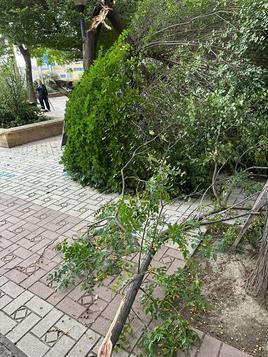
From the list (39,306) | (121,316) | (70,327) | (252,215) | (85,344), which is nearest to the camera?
(121,316)

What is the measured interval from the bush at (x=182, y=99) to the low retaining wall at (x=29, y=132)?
3573mm

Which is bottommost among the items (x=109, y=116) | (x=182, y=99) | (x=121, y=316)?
(x=121, y=316)

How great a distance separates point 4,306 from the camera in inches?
92.0

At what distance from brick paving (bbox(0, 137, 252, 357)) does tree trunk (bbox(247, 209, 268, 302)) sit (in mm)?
556

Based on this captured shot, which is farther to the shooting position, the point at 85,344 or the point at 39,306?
the point at 39,306

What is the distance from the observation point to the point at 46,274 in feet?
8.83

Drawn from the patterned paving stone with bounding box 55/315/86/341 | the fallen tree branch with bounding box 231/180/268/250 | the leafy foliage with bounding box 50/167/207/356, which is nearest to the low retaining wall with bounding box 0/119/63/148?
the leafy foliage with bounding box 50/167/207/356

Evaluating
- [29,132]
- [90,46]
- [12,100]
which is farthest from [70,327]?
[12,100]

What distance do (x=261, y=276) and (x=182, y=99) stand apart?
2.67 metres

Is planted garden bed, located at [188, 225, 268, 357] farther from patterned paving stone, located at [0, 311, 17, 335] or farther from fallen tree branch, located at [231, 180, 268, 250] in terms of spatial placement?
patterned paving stone, located at [0, 311, 17, 335]

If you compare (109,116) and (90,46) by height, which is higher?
(90,46)

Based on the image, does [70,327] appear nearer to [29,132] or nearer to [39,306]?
[39,306]

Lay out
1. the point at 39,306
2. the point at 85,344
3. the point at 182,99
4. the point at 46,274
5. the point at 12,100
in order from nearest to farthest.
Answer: the point at 85,344, the point at 39,306, the point at 46,274, the point at 182,99, the point at 12,100

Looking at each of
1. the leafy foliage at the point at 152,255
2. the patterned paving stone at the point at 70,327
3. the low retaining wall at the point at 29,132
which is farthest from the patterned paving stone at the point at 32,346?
the low retaining wall at the point at 29,132
